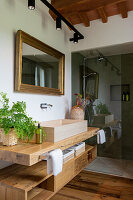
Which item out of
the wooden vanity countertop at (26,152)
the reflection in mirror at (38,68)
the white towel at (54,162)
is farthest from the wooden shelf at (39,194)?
the reflection in mirror at (38,68)

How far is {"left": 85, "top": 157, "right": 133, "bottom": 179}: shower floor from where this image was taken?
2.96m

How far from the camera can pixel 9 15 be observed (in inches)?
75.4

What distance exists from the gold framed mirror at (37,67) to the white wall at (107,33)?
2.04ft

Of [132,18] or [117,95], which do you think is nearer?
[132,18]

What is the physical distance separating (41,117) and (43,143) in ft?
2.45

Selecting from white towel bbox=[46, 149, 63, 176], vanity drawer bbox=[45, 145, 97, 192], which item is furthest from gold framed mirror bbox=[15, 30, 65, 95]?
vanity drawer bbox=[45, 145, 97, 192]

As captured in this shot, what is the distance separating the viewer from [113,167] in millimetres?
3055

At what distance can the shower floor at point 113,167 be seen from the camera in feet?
9.72

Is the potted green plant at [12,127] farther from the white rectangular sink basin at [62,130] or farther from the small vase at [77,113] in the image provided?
the small vase at [77,113]

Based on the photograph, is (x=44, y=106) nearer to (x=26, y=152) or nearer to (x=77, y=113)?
(x=77, y=113)

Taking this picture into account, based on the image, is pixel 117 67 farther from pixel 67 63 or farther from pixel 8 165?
pixel 8 165

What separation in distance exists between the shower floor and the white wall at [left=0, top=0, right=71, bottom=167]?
1075 mm

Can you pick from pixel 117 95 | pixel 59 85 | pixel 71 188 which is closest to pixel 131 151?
pixel 117 95

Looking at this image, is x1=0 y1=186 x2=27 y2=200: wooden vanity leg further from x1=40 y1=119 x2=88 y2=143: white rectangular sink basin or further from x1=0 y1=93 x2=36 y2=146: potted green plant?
x1=40 y1=119 x2=88 y2=143: white rectangular sink basin
